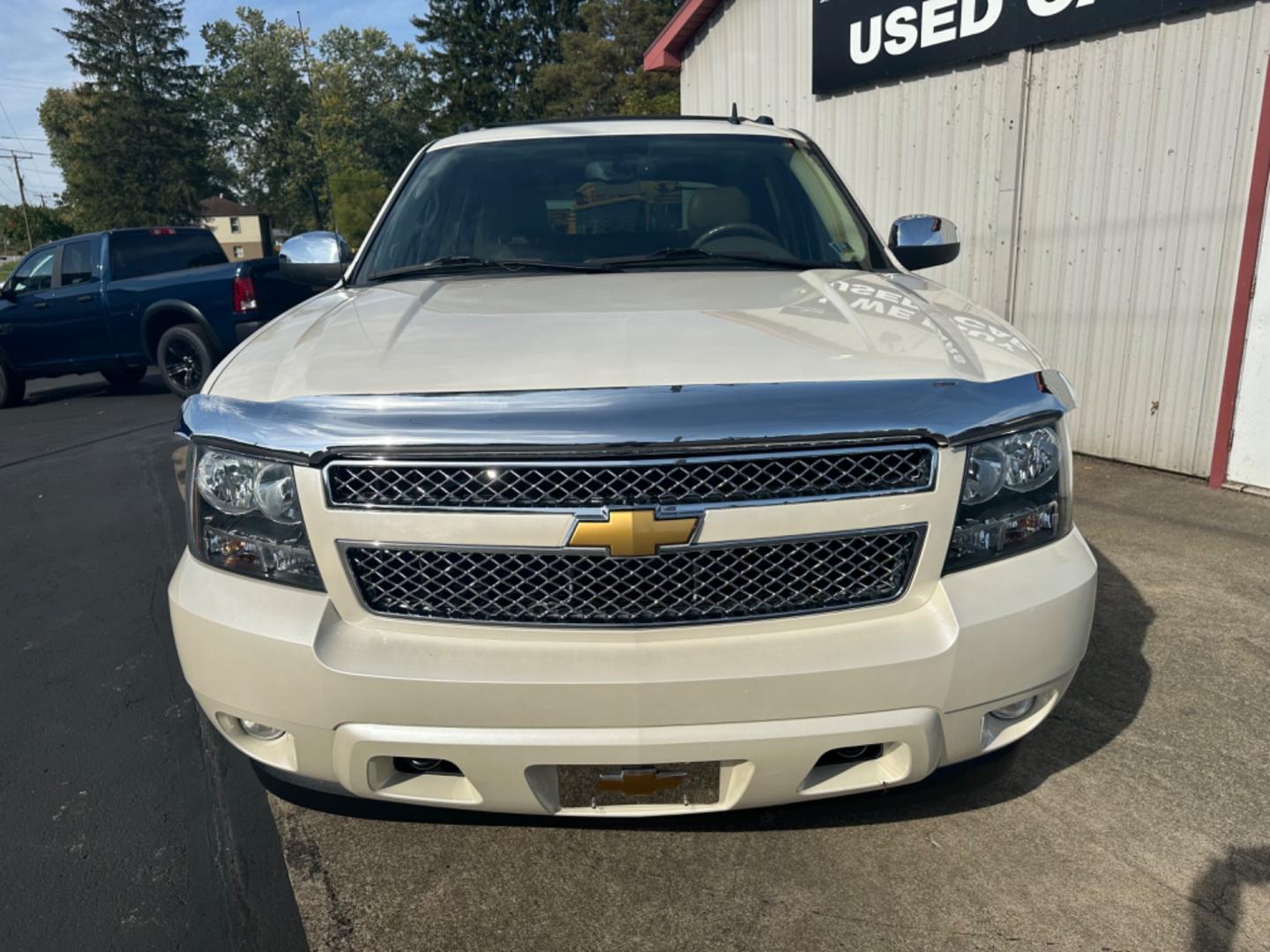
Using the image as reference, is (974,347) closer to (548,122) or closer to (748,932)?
(748,932)

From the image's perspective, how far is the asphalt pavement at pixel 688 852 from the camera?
212 cm

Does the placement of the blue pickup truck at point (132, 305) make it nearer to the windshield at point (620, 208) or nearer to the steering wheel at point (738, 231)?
the windshield at point (620, 208)

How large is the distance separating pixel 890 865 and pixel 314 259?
291 cm

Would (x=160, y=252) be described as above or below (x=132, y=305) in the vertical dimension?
above

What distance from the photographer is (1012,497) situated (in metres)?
2.03

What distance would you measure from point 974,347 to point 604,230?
1.50m

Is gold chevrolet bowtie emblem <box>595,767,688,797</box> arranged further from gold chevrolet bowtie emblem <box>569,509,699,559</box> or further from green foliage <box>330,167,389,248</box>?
green foliage <box>330,167,389,248</box>

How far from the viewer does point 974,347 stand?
218 centimetres

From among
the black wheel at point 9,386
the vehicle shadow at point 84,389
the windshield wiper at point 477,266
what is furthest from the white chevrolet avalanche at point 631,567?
the vehicle shadow at point 84,389

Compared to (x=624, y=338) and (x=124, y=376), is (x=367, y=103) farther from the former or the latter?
(x=624, y=338)

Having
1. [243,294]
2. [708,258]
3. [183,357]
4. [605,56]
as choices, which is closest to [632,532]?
[708,258]

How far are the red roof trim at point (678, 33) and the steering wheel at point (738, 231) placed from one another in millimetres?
7741

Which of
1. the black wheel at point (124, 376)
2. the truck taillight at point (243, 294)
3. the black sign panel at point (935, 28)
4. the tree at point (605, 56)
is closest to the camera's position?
the black sign panel at point (935, 28)

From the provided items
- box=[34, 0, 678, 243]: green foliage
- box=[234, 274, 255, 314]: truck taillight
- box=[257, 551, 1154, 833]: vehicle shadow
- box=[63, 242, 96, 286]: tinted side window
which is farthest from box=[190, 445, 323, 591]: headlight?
box=[34, 0, 678, 243]: green foliage
